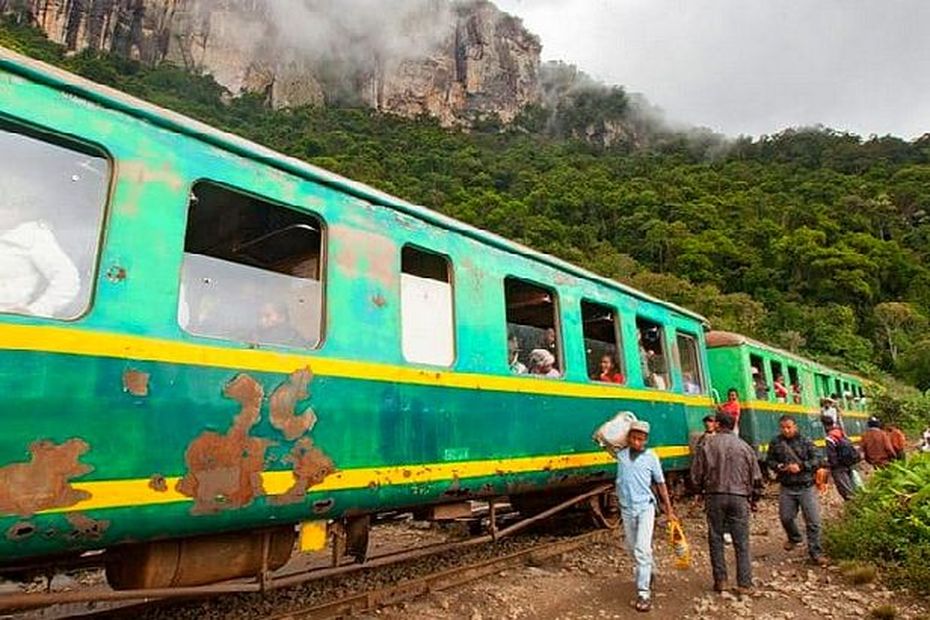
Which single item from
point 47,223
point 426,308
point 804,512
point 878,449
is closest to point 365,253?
point 426,308

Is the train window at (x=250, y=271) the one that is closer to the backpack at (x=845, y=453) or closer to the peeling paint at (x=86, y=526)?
the peeling paint at (x=86, y=526)

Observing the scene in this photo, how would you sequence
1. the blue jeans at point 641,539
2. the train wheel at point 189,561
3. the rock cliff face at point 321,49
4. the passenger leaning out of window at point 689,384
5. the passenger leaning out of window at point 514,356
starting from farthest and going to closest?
1. the rock cliff face at point 321,49
2. the passenger leaning out of window at point 689,384
3. the passenger leaning out of window at point 514,356
4. the blue jeans at point 641,539
5. the train wheel at point 189,561

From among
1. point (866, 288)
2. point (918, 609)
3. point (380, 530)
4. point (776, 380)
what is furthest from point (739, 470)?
point (866, 288)

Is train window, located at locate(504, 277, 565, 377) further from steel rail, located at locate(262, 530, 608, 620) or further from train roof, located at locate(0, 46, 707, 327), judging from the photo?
steel rail, located at locate(262, 530, 608, 620)

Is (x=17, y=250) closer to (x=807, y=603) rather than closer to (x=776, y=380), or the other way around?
(x=807, y=603)

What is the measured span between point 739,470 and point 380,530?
516 centimetres

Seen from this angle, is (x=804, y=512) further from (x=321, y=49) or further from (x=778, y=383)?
(x=321, y=49)

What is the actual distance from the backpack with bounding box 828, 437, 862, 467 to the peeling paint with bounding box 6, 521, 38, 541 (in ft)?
31.8

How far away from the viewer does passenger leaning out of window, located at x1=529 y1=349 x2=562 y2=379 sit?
599 centimetres

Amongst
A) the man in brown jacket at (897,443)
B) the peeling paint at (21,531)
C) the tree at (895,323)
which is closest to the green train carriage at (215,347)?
the peeling paint at (21,531)

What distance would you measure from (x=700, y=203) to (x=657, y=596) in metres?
67.0

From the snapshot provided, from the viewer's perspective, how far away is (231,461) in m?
3.44

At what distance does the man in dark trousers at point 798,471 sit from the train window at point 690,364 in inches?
62.9

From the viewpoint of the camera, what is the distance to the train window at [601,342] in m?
6.78
